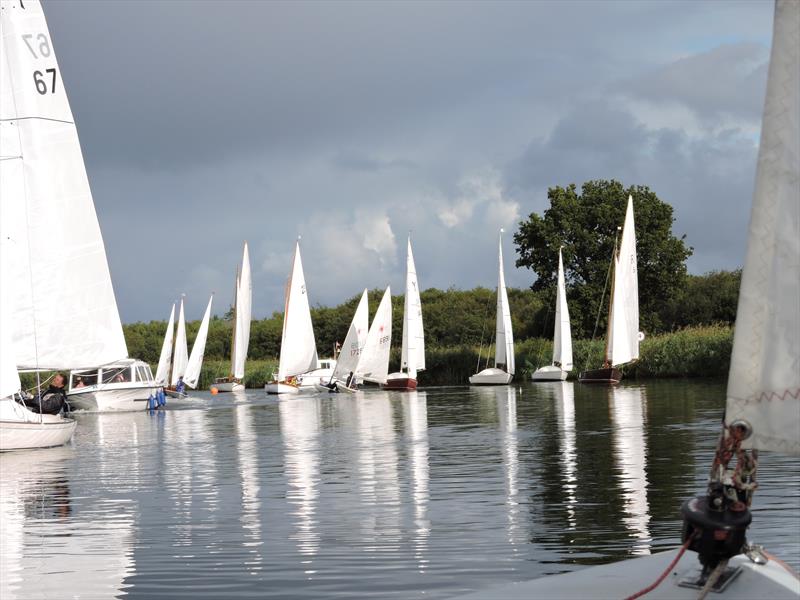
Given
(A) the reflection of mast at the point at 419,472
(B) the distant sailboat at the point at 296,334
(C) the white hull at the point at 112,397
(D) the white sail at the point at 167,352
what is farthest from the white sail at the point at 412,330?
(A) the reflection of mast at the point at 419,472

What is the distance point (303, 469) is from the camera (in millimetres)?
20266

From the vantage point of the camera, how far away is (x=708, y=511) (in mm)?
5277

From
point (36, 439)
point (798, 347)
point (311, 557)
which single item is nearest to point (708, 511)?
point (798, 347)

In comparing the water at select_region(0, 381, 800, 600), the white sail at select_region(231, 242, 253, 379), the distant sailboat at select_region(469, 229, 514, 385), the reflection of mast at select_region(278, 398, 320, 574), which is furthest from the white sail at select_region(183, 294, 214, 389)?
the water at select_region(0, 381, 800, 600)

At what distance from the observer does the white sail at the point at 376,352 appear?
6481 cm

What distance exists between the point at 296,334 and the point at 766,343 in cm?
5887

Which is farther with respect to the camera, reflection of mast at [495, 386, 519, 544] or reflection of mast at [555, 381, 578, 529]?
reflection of mast at [555, 381, 578, 529]

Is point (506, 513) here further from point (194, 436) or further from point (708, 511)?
point (194, 436)

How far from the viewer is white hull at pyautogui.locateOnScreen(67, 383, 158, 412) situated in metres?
48.2

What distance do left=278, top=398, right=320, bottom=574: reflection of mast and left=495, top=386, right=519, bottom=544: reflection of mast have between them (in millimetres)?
2213

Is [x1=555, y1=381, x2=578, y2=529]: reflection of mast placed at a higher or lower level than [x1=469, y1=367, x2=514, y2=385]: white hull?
lower

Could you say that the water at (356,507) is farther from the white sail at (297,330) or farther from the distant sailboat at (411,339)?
the distant sailboat at (411,339)

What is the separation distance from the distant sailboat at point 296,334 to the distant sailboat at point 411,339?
4.87 meters

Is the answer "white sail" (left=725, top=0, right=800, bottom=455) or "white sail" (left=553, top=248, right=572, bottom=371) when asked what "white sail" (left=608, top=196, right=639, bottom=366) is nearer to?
"white sail" (left=553, top=248, right=572, bottom=371)
